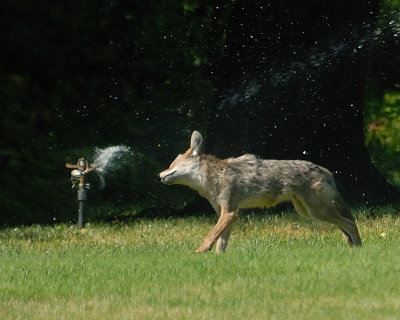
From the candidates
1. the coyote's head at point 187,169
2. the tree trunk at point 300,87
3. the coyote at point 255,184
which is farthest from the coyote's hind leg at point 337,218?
the tree trunk at point 300,87

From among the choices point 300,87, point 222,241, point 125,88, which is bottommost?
point 222,241

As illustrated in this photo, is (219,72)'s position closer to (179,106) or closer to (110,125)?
(179,106)

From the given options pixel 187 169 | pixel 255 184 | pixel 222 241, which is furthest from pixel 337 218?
pixel 187 169

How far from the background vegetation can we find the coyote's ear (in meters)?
3.94

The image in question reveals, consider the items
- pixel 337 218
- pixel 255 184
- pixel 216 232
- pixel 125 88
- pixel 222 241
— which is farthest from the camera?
pixel 125 88

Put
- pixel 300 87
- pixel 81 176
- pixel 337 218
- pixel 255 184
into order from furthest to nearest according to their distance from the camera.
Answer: pixel 300 87
pixel 81 176
pixel 337 218
pixel 255 184

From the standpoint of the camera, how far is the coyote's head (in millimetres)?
10305

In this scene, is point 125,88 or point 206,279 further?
point 125,88

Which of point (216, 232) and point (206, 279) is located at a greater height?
point (216, 232)

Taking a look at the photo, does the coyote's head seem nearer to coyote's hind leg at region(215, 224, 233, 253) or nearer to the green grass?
coyote's hind leg at region(215, 224, 233, 253)

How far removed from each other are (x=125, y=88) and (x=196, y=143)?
167 inches

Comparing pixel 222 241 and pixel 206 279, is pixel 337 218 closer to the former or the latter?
pixel 222 241

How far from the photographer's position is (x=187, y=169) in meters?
10.3

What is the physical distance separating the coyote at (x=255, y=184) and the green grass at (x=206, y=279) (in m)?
0.36
